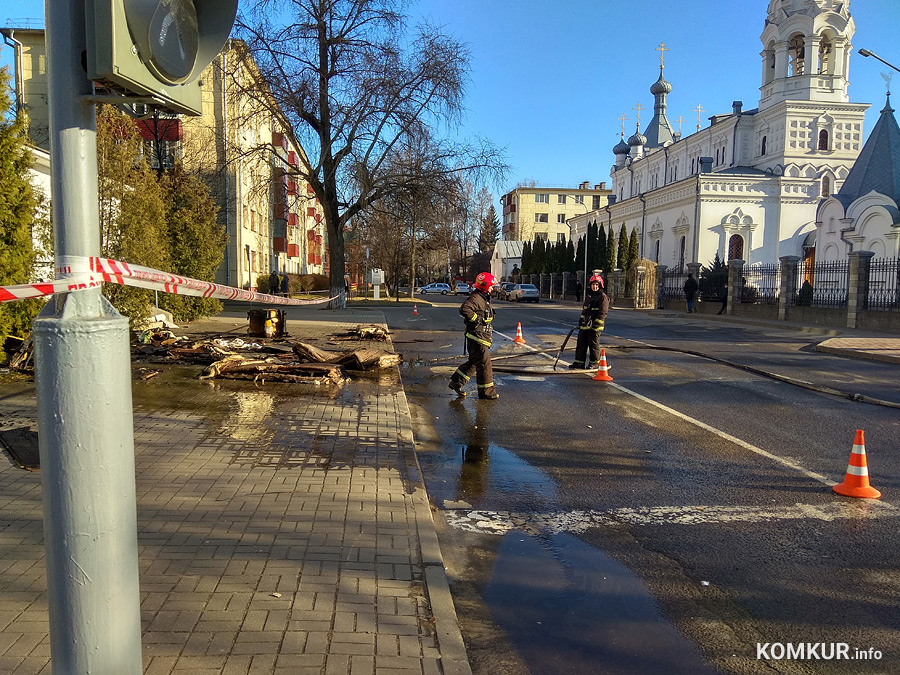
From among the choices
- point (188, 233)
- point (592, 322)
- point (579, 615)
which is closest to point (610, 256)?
point (188, 233)

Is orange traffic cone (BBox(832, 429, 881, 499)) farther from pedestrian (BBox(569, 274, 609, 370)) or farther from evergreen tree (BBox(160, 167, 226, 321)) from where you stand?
evergreen tree (BBox(160, 167, 226, 321))

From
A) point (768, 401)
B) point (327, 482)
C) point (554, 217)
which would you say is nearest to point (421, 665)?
point (327, 482)

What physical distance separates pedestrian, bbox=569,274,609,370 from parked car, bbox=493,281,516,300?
44.2 meters

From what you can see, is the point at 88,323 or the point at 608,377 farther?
the point at 608,377

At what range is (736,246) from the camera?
5519cm

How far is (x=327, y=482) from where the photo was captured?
536 cm

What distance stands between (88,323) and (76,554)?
0.64 m

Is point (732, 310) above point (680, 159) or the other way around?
the other way around

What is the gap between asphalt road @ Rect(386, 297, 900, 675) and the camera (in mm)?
3338

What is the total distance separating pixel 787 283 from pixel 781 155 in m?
31.1

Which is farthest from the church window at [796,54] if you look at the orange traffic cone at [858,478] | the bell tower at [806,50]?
the orange traffic cone at [858,478]

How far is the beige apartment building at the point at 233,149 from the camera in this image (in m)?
25.9

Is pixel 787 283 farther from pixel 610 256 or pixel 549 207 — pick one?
pixel 549 207

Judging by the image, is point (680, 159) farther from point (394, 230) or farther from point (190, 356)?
point (190, 356)
